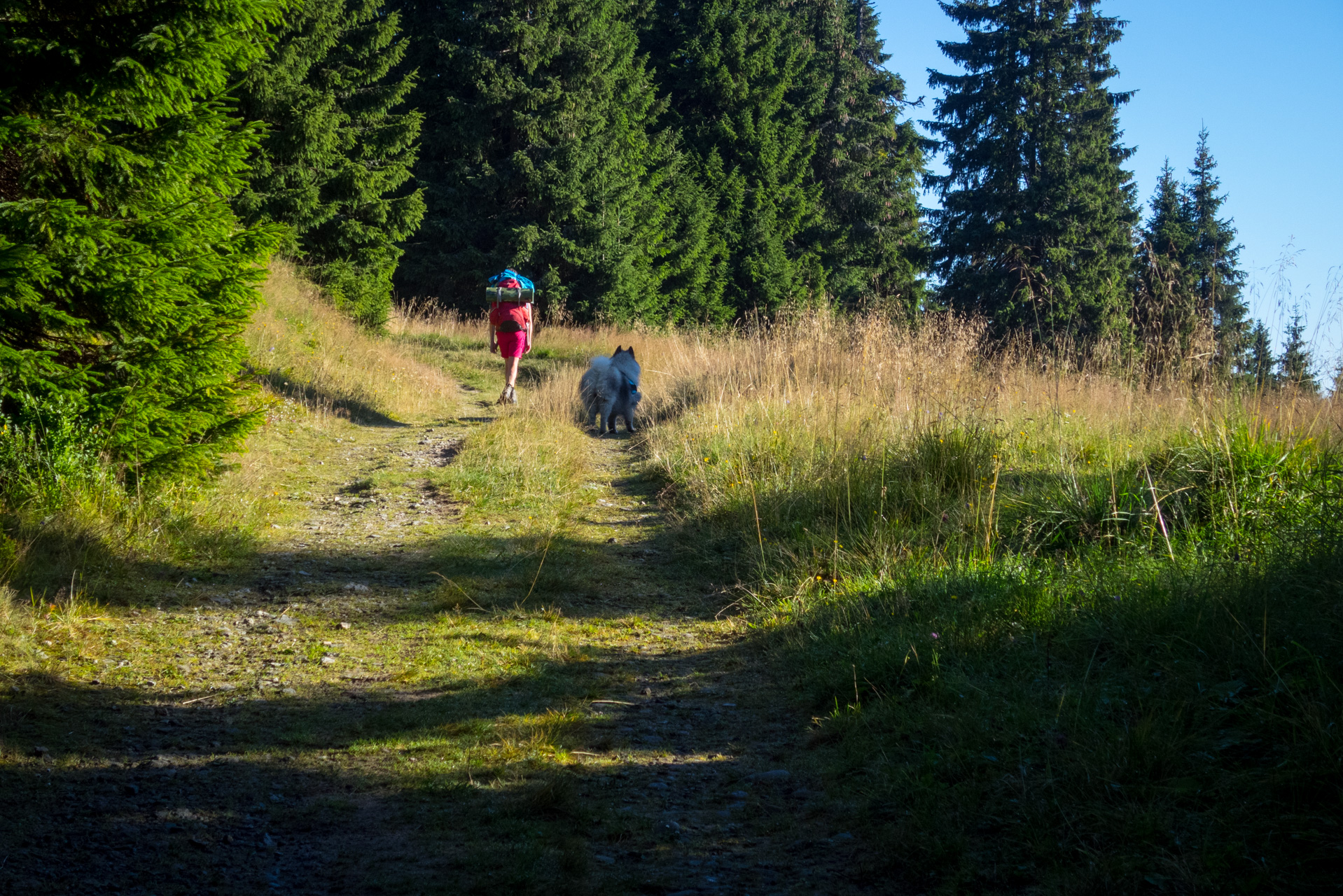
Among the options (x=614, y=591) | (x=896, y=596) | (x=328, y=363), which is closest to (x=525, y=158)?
(x=328, y=363)

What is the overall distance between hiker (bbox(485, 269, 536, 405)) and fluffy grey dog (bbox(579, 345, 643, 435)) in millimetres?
1161

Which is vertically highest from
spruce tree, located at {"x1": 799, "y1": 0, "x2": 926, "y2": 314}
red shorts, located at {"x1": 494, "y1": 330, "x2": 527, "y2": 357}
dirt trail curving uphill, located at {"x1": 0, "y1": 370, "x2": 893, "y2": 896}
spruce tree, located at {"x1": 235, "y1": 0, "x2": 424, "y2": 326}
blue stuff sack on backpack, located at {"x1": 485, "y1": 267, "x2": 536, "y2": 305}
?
spruce tree, located at {"x1": 799, "y1": 0, "x2": 926, "y2": 314}

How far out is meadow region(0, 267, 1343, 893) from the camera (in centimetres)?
267

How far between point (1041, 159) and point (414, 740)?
2858 centimetres

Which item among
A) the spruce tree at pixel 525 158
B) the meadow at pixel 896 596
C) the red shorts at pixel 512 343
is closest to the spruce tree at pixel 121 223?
the meadow at pixel 896 596

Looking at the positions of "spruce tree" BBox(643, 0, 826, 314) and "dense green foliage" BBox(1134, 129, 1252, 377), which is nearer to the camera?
"dense green foliage" BBox(1134, 129, 1252, 377)

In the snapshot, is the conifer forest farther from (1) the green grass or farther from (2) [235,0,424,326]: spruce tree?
(2) [235,0,424,326]: spruce tree

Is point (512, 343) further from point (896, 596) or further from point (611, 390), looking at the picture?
point (896, 596)

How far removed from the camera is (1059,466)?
607cm

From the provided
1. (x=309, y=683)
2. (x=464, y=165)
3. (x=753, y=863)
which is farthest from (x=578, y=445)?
(x=464, y=165)

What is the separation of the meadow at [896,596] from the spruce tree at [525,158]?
1506 centimetres

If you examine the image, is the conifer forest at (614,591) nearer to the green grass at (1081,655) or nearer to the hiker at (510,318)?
the green grass at (1081,655)

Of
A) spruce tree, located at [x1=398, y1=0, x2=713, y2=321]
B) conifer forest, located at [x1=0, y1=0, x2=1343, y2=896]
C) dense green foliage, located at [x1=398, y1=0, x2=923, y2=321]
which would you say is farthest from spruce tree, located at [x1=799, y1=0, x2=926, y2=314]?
conifer forest, located at [x1=0, y1=0, x2=1343, y2=896]

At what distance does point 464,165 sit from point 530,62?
327 cm
